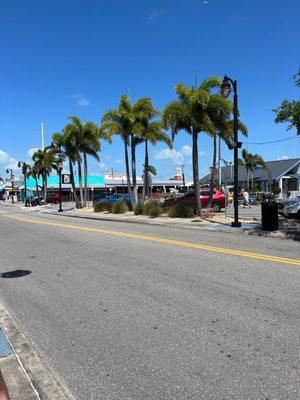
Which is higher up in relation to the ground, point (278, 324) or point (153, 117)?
point (153, 117)

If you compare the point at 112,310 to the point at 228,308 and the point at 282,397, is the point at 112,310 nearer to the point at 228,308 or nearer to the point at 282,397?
the point at 228,308

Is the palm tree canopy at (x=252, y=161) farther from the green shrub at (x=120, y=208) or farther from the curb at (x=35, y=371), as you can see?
the curb at (x=35, y=371)

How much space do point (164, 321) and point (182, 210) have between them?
19407 millimetres

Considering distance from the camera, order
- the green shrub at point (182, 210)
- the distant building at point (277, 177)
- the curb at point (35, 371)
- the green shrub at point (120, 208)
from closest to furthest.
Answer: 1. the curb at point (35, 371)
2. the green shrub at point (182, 210)
3. the green shrub at point (120, 208)
4. the distant building at point (277, 177)

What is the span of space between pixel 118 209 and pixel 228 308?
26.6 m

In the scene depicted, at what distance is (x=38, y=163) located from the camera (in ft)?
228

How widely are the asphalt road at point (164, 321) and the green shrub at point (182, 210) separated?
A: 13157mm

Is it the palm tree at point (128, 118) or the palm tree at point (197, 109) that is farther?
the palm tree at point (128, 118)

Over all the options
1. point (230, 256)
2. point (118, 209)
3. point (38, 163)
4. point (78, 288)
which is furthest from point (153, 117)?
point (38, 163)

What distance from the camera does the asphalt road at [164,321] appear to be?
4324mm

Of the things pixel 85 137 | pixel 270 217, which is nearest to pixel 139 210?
pixel 270 217

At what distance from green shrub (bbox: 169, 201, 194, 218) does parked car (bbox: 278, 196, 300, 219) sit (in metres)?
5.33

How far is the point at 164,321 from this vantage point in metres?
6.14

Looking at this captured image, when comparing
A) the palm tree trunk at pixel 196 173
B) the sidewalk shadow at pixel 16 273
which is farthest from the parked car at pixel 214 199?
the sidewalk shadow at pixel 16 273
